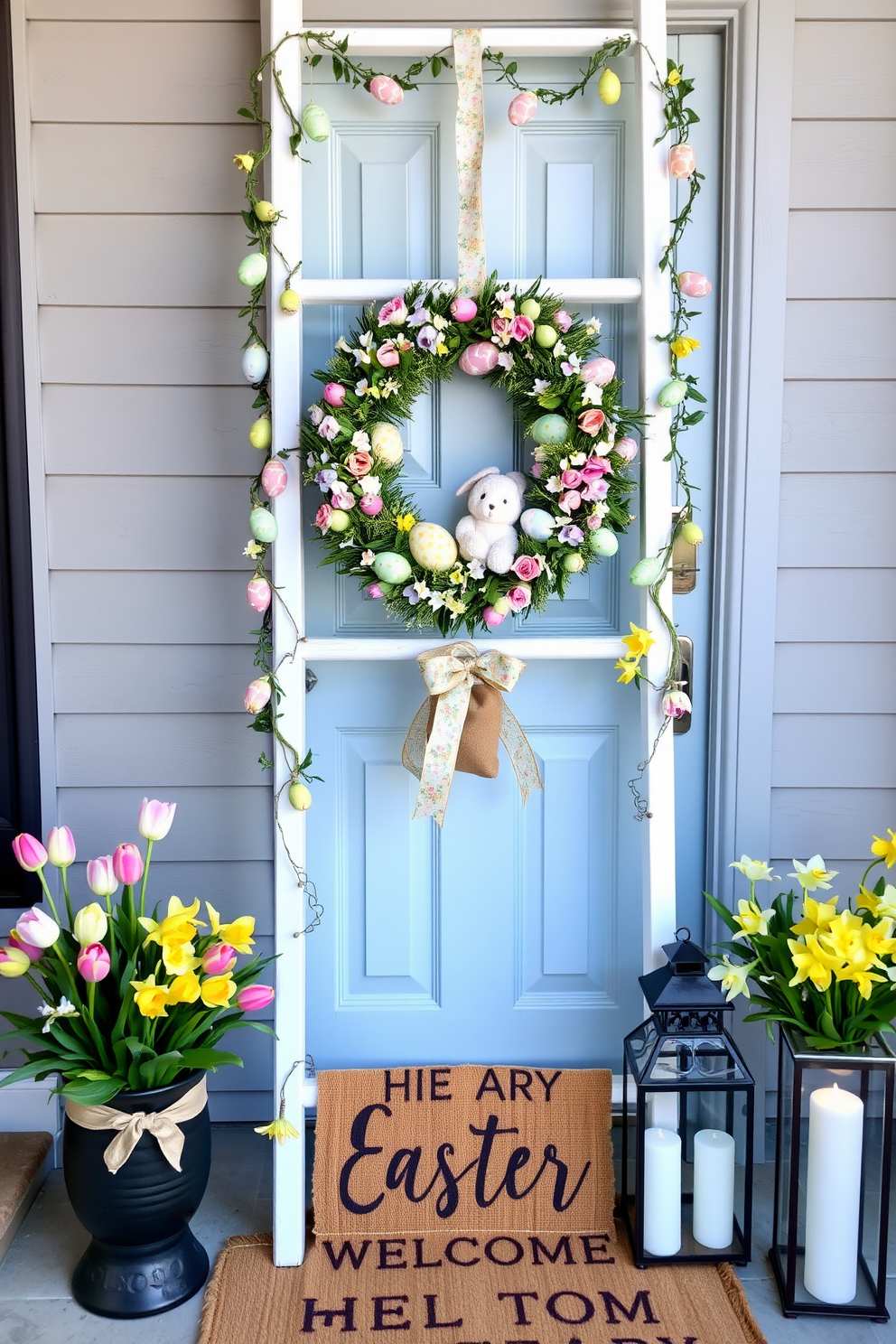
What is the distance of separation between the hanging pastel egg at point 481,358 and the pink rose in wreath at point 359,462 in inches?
8.7

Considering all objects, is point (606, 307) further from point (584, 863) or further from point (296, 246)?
point (584, 863)

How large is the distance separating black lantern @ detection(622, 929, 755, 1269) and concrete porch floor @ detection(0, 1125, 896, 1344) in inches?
3.6

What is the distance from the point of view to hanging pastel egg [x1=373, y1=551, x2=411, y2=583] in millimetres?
1585

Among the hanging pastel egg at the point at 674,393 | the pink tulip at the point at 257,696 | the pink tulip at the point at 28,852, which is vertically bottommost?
the pink tulip at the point at 28,852

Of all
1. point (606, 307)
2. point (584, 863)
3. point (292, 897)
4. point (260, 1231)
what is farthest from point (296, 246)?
point (260, 1231)

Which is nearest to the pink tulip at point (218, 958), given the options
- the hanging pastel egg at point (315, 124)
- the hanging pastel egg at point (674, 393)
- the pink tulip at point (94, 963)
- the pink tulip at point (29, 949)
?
the pink tulip at point (94, 963)

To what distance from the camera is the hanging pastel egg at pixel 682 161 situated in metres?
1.57

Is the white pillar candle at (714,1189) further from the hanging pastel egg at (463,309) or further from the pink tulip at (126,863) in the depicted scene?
the hanging pastel egg at (463,309)

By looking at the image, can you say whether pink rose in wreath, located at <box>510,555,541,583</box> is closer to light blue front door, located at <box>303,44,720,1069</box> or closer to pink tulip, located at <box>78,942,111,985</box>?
light blue front door, located at <box>303,44,720,1069</box>

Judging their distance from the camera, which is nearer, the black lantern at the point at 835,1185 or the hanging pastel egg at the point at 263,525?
the black lantern at the point at 835,1185

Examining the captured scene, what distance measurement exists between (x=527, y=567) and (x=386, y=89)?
0.78 metres

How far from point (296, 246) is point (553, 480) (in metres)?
0.56

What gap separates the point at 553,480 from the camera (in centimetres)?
159

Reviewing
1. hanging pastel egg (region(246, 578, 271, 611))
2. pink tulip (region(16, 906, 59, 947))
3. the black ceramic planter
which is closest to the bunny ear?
hanging pastel egg (region(246, 578, 271, 611))
